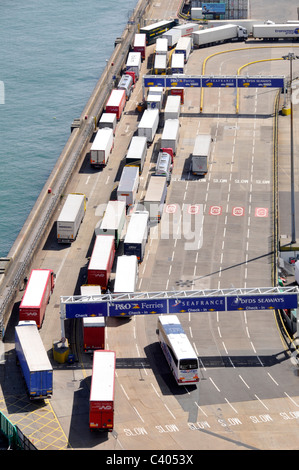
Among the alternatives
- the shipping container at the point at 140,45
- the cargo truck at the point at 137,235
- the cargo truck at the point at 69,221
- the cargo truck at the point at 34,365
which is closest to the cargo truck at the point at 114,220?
the cargo truck at the point at 137,235

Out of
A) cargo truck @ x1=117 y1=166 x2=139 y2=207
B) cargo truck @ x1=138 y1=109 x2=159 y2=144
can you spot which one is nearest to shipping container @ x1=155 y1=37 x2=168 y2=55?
cargo truck @ x1=138 y1=109 x2=159 y2=144

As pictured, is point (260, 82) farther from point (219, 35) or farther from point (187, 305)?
point (187, 305)

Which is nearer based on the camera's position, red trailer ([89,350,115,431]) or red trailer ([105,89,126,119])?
red trailer ([89,350,115,431])

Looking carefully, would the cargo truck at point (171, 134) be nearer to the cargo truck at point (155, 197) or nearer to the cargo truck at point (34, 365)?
the cargo truck at point (155, 197)

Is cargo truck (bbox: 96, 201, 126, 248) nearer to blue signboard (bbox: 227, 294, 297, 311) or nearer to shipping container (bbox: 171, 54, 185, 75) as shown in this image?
blue signboard (bbox: 227, 294, 297, 311)

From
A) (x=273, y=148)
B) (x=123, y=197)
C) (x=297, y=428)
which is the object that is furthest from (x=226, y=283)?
(x=273, y=148)
